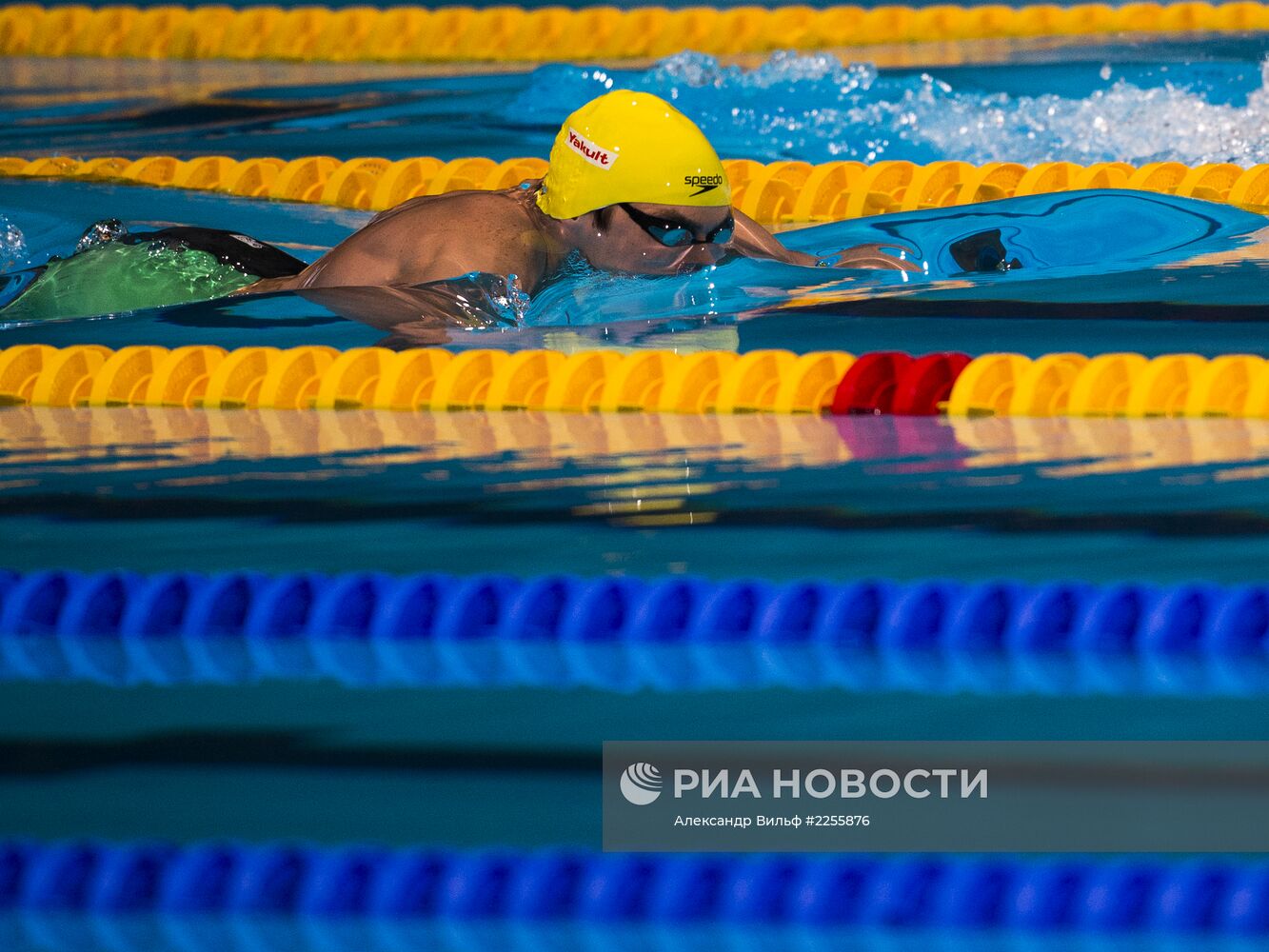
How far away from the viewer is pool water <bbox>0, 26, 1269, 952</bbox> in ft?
7.61

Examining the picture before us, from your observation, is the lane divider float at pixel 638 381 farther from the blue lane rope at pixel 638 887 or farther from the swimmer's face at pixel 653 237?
the blue lane rope at pixel 638 887

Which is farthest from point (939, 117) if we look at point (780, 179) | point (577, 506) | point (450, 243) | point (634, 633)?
point (634, 633)

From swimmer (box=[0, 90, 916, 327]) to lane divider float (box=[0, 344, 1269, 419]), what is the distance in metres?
0.18

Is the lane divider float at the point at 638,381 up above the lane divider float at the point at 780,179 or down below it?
below

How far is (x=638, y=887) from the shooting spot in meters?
2.12

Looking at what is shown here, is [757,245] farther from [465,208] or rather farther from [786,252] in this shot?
[465,208]

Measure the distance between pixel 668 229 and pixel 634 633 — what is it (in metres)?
1.57

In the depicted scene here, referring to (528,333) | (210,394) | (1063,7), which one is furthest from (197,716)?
(1063,7)

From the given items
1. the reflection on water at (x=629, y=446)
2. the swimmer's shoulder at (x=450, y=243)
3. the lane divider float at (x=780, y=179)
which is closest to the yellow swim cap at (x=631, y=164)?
the swimmer's shoulder at (x=450, y=243)

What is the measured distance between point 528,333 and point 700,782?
2079 mm

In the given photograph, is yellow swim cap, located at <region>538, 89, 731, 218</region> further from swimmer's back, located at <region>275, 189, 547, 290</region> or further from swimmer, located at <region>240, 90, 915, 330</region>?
swimmer's back, located at <region>275, 189, 547, 290</region>

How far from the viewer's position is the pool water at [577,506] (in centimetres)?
232

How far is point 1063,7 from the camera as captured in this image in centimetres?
883

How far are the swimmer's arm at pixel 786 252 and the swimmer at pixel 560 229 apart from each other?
12cm
